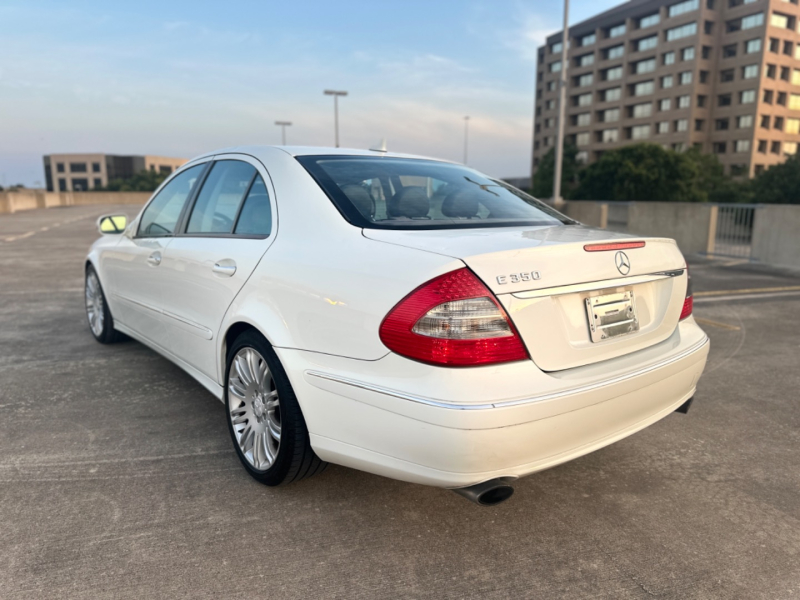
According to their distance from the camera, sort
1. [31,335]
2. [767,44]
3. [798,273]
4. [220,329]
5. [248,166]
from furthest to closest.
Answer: [767,44] → [798,273] → [31,335] → [248,166] → [220,329]

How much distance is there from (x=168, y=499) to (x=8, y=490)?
0.74 m

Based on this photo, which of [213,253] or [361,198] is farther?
[213,253]

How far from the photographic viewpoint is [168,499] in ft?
8.87

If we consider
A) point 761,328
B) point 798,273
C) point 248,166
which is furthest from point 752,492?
point 798,273

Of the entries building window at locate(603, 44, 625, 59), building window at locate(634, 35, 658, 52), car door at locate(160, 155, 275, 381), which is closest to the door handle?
car door at locate(160, 155, 275, 381)

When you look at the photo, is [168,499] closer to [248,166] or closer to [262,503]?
[262,503]

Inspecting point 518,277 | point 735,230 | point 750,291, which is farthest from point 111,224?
point 735,230

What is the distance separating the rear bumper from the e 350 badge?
294 millimetres

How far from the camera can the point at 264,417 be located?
2.82 m

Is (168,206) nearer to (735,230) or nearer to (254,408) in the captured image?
(254,408)

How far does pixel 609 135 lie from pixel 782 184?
39.3 metres

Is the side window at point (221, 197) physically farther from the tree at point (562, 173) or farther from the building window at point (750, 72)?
the building window at point (750, 72)

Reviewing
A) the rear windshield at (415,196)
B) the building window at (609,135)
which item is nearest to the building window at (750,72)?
the building window at (609,135)

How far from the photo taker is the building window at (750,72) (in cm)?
6731
